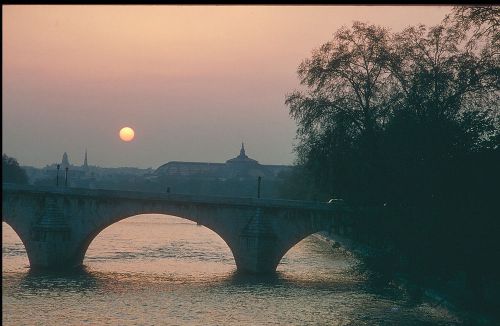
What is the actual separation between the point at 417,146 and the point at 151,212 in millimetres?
14791

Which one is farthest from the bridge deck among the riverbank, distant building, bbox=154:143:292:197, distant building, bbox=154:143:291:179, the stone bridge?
distant building, bbox=154:143:291:179

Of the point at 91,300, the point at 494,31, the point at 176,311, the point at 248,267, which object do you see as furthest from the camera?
the point at 248,267

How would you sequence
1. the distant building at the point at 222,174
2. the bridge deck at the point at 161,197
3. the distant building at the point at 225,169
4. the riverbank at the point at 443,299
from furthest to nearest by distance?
the distant building at the point at 225,169 → the distant building at the point at 222,174 → the bridge deck at the point at 161,197 → the riverbank at the point at 443,299

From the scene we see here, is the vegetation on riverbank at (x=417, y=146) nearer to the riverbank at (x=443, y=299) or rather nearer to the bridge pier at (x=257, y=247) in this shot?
the riverbank at (x=443, y=299)

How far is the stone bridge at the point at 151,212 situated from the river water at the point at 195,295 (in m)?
1.12

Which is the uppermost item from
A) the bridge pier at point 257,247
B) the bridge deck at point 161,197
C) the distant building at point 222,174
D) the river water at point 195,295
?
the distant building at point 222,174

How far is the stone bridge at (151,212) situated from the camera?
3162 cm

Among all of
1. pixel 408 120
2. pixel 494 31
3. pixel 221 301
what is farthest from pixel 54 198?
pixel 494 31

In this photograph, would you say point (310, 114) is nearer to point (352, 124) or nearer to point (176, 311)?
point (352, 124)

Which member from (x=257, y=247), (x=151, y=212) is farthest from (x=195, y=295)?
(x=151, y=212)

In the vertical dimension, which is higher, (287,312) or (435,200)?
(435,200)

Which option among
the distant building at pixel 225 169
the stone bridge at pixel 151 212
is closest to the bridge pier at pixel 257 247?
the stone bridge at pixel 151 212

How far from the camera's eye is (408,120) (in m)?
21.4

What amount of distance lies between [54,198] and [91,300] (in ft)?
32.0
